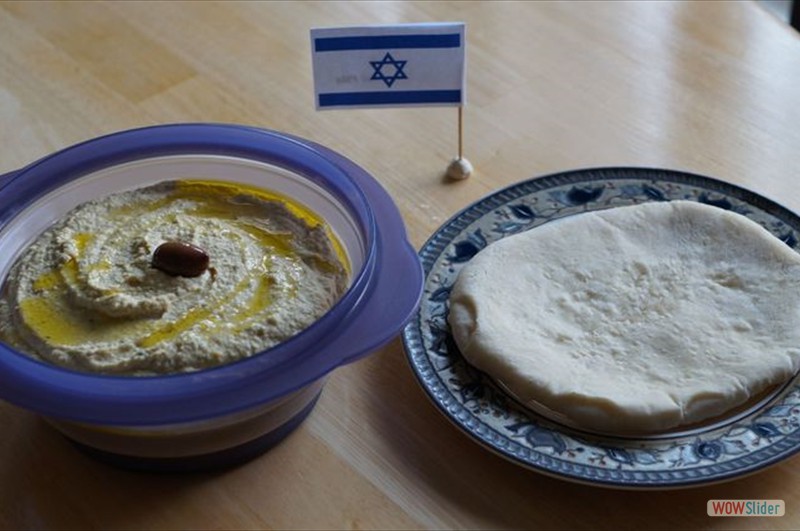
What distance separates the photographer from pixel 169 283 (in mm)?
745

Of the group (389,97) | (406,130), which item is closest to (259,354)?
(389,97)

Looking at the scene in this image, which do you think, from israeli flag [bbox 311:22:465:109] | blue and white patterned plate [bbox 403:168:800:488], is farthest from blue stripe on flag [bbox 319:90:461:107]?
blue and white patterned plate [bbox 403:168:800:488]

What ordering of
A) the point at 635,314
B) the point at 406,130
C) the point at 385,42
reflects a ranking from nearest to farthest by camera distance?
the point at 635,314 < the point at 385,42 < the point at 406,130

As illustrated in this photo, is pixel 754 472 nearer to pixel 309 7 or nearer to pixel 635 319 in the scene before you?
pixel 635 319

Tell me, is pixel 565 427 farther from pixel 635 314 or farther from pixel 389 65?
pixel 389 65

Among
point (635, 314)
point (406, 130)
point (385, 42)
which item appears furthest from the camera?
point (406, 130)

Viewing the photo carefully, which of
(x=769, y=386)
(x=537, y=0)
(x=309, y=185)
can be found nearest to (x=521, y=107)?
(x=537, y=0)

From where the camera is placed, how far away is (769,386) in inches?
28.7

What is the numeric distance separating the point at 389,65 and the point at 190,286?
1.04 ft

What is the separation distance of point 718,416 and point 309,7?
81 centimetres

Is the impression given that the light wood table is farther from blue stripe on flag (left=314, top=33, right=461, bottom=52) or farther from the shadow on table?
blue stripe on flag (left=314, top=33, right=461, bottom=52)

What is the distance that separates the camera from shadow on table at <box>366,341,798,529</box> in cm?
69

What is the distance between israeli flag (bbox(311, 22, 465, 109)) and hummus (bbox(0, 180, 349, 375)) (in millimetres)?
157

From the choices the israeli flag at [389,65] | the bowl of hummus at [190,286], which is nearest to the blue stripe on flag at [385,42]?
the israeli flag at [389,65]
